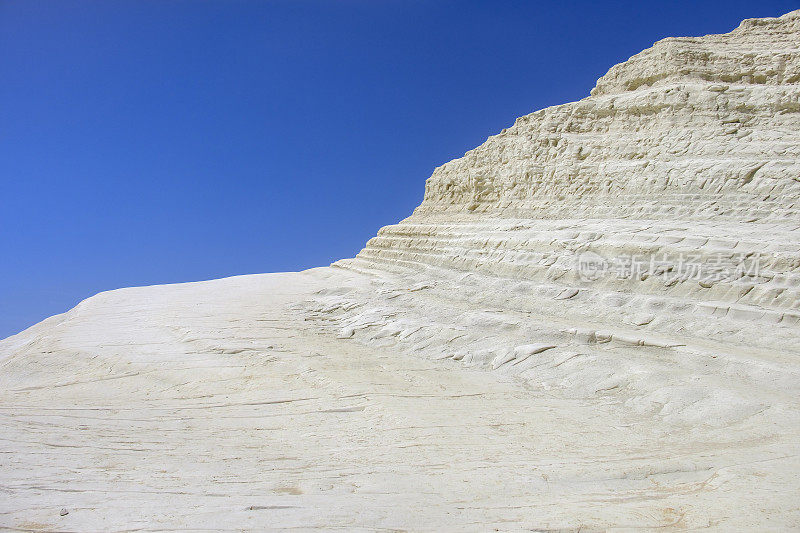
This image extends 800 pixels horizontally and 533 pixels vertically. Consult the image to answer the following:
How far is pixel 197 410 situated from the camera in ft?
23.0

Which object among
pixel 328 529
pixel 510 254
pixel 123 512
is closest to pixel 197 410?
pixel 123 512

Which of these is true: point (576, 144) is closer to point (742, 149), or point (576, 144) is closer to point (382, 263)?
point (742, 149)

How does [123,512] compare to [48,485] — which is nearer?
[123,512]

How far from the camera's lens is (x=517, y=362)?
7.95 metres

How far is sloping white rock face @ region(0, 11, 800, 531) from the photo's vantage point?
3.90m

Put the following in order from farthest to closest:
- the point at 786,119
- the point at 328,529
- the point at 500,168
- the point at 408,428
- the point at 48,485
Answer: the point at 500,168
the point at 786,119
the point at 408,428
the point at 48,485
the point at 328,529

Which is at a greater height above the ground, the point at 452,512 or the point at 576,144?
the point at 576,144

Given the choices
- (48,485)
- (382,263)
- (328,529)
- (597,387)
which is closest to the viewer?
(328,529)

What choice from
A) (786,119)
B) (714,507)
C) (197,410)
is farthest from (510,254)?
(714,507)

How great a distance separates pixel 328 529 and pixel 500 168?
42.2 feet

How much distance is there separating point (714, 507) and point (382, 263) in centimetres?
1370

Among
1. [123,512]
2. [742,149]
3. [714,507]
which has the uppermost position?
[742,149]

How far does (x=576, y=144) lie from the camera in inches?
513

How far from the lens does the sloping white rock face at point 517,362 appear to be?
12.8 feet
